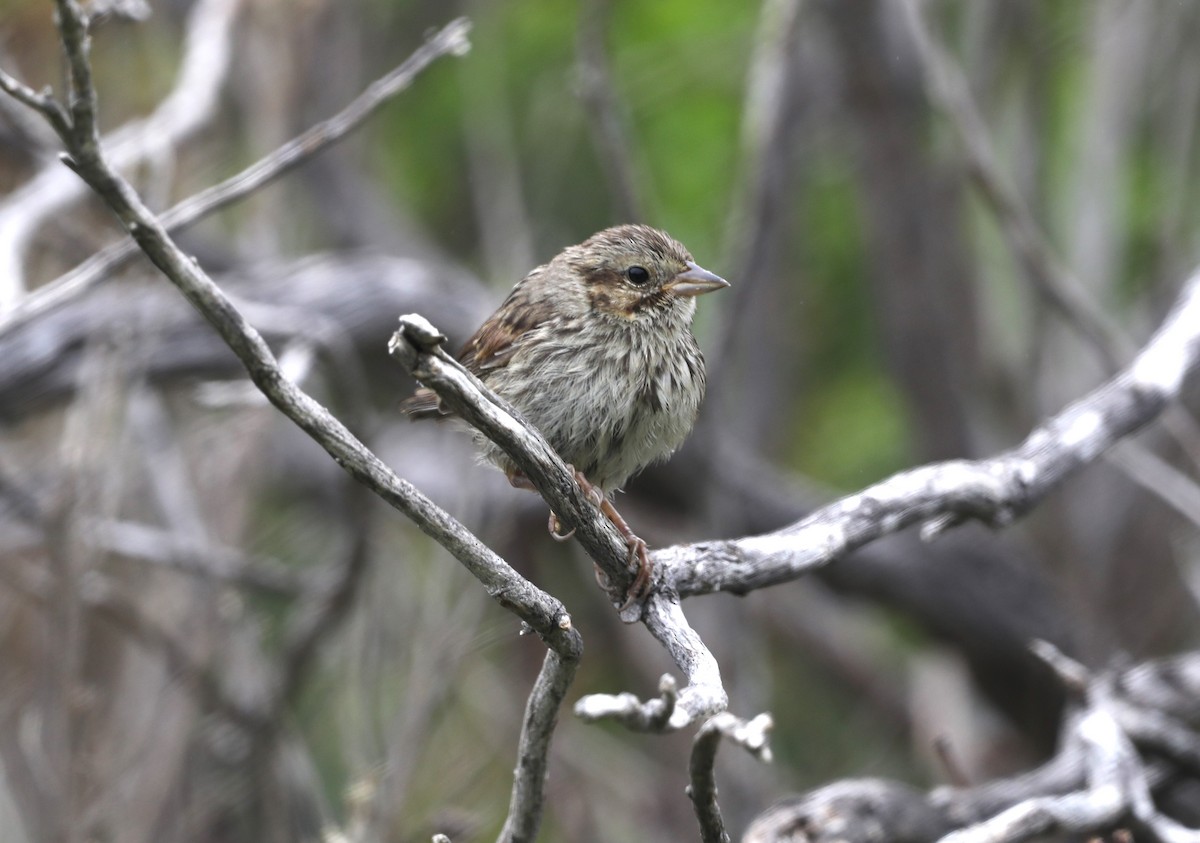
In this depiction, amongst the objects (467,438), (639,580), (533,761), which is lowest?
(533,761)

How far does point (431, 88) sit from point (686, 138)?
1714 millimetres

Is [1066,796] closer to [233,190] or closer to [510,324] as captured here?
[510,324]

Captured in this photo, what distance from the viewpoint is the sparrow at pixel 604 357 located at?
11.2 ft

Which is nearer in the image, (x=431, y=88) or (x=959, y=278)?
(x=959, y=278)

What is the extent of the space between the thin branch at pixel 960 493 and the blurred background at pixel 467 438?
4.37ft

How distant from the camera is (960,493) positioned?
126 inches

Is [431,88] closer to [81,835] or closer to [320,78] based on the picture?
[320,78]

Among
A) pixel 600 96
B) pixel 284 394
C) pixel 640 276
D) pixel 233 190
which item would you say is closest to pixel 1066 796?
pixel 640 276

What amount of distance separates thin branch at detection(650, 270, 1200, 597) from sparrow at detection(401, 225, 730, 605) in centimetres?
45

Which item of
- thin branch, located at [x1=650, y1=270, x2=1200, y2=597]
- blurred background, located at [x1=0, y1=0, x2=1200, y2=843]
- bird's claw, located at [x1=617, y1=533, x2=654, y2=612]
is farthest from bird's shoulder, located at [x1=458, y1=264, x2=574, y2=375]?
bird's claw, located at [x1=617, y1=533, x2=654, y2=612]

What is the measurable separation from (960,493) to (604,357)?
3.09 feet

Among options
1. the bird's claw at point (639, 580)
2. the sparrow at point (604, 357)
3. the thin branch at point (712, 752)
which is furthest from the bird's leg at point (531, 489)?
the thin branch at point (712, 752)

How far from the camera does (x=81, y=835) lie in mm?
4289

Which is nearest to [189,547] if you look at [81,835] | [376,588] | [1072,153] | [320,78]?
[376,588]
